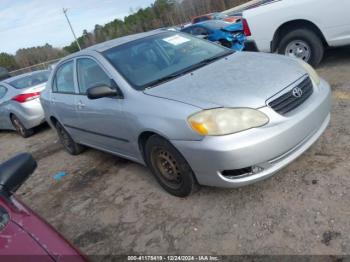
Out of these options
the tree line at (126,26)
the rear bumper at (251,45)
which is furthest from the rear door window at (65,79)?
Result: the tree line at (126,26)

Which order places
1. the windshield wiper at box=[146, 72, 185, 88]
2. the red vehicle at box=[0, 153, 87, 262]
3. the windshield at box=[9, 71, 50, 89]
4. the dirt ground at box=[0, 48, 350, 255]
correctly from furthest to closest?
1. the windshield at box=[9, 71, 50, 89]
2. the windshield wiper at box=[146, 72, 185, 88]
3. the dirt ground at box=[0, 48, 350, 255]
4. the red vehicle at box=[0, 153, 87, 262]

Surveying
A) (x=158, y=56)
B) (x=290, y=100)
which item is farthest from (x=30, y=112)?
(x=290, y=100)

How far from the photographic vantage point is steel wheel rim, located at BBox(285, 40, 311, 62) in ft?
20.0

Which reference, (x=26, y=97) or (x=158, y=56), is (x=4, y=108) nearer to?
(x=26, y=97)

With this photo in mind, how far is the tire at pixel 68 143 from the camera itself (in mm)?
5621

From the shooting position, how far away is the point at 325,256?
2.40 metres

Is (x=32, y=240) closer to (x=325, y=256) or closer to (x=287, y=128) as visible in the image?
(x=325, y=256)

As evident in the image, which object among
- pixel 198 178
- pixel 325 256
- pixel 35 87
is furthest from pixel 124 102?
pixel 35 87

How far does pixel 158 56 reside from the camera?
4.02 meters

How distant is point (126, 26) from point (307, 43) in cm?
5235

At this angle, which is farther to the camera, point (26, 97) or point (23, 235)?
point (26, 97)

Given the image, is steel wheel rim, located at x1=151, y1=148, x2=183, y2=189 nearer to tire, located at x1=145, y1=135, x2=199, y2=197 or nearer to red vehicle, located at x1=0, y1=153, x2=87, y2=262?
tire, located at x1=145, y1=135, x2=199, y2=197

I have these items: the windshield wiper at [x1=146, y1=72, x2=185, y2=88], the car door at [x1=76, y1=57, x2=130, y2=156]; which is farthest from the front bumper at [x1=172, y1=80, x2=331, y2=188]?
the car door at [x1=76, y1=57, x2=130, y2=156]

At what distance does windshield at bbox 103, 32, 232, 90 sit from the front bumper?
1018 millimetres
